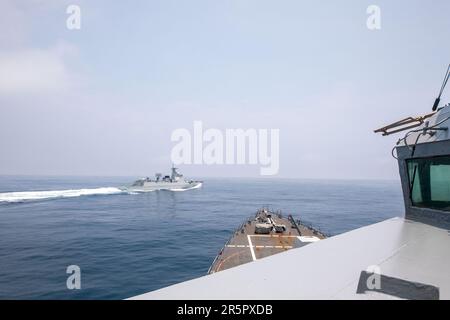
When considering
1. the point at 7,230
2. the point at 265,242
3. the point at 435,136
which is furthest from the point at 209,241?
the point at 435,136

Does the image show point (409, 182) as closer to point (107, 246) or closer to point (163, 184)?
point (107, 246)

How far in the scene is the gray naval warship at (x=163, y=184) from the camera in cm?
14079

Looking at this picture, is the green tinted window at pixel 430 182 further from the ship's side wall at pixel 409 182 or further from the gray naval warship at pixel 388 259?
the ship's side wall at pixel 409 182

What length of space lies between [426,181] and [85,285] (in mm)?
32246

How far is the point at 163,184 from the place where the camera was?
472 ft

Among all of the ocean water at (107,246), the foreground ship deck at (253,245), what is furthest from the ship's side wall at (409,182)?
the ocean water at (107,246)

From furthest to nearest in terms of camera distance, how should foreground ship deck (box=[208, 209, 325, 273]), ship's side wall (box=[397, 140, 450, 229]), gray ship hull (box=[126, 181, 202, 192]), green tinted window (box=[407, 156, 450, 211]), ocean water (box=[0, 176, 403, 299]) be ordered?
gray ship hull (box=[126, 181, 202, 192]), ocean water (box=[0, 176, 403, 299]), foreground ship deck (box=[208, 209, 325, 273]), green tinted window (box=[407, 156, 450, 211]), ship's side wall (box=[397, 140, 450, 229])

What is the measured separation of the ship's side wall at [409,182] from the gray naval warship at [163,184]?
13723 centimetres

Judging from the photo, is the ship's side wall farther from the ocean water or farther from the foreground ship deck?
the ocean water

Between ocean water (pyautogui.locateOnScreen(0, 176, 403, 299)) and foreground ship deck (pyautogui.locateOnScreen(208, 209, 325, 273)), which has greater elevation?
foreground ship deck (pyautogui.locateOnScreen(208, 209, 325, 273))

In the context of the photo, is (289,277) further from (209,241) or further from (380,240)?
(209,241)

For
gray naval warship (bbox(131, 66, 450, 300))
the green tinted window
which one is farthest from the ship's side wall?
the green tinted window

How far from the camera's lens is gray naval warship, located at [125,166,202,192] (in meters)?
141

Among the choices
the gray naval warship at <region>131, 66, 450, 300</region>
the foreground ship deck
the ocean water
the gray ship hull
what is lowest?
the gray ship hull
